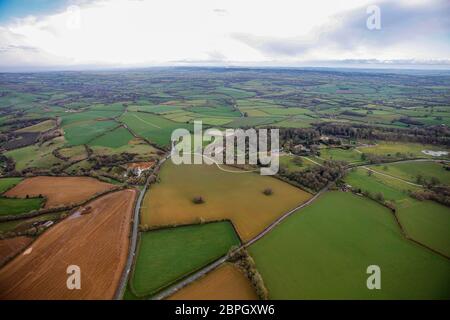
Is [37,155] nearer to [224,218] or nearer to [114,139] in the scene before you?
[114,139]

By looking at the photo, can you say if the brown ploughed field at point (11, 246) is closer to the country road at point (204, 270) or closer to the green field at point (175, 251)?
the green field at point (175, 251)

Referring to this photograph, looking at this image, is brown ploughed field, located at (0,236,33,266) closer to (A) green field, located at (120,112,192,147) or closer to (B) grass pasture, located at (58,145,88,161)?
(B) grass pasture, located at (58,145,88,161)

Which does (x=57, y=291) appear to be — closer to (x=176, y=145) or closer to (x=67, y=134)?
(x=176, y=145)

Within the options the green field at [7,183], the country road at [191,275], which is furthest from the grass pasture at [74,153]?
the country road at [191,275]

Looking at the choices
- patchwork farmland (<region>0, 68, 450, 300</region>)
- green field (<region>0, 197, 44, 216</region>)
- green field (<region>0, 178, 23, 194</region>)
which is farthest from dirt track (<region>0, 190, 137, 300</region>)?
green field (<region>0, 178, 23, 194</region>)
